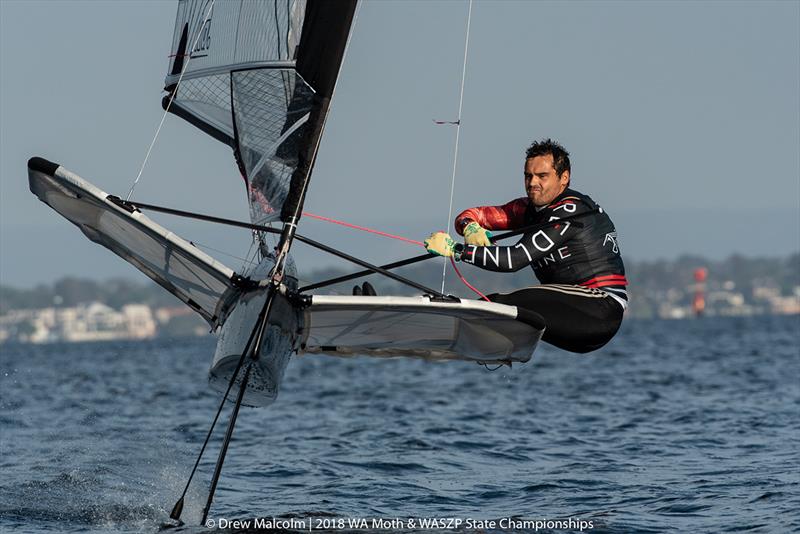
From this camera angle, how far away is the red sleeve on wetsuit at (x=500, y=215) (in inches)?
295

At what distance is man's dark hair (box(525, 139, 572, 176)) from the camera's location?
275 inches

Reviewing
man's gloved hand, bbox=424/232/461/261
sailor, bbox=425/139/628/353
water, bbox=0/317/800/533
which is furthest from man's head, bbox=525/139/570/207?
water, bbox=0/317/800/533

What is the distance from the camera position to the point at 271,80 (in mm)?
7246

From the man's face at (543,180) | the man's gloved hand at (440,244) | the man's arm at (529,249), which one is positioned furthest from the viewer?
the man's face at (543,180)

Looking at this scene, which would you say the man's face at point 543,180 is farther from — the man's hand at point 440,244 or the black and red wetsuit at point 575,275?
the man's hand at point 440,244

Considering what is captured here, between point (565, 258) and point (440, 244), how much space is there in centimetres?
93

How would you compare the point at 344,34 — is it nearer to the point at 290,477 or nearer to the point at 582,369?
the point at 290,477

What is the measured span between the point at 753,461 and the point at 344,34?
4.73 m

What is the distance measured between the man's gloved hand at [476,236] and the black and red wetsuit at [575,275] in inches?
7.9

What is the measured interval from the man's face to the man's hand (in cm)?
75

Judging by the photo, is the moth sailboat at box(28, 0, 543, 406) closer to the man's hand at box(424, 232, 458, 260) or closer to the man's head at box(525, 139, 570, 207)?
the man's hand at box(424, 232, 458, 260)

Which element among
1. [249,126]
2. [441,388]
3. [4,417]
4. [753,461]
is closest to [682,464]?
[753,461]

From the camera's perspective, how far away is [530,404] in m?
15.5

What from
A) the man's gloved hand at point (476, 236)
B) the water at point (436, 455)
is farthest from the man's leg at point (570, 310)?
the water at point (436, 455)
